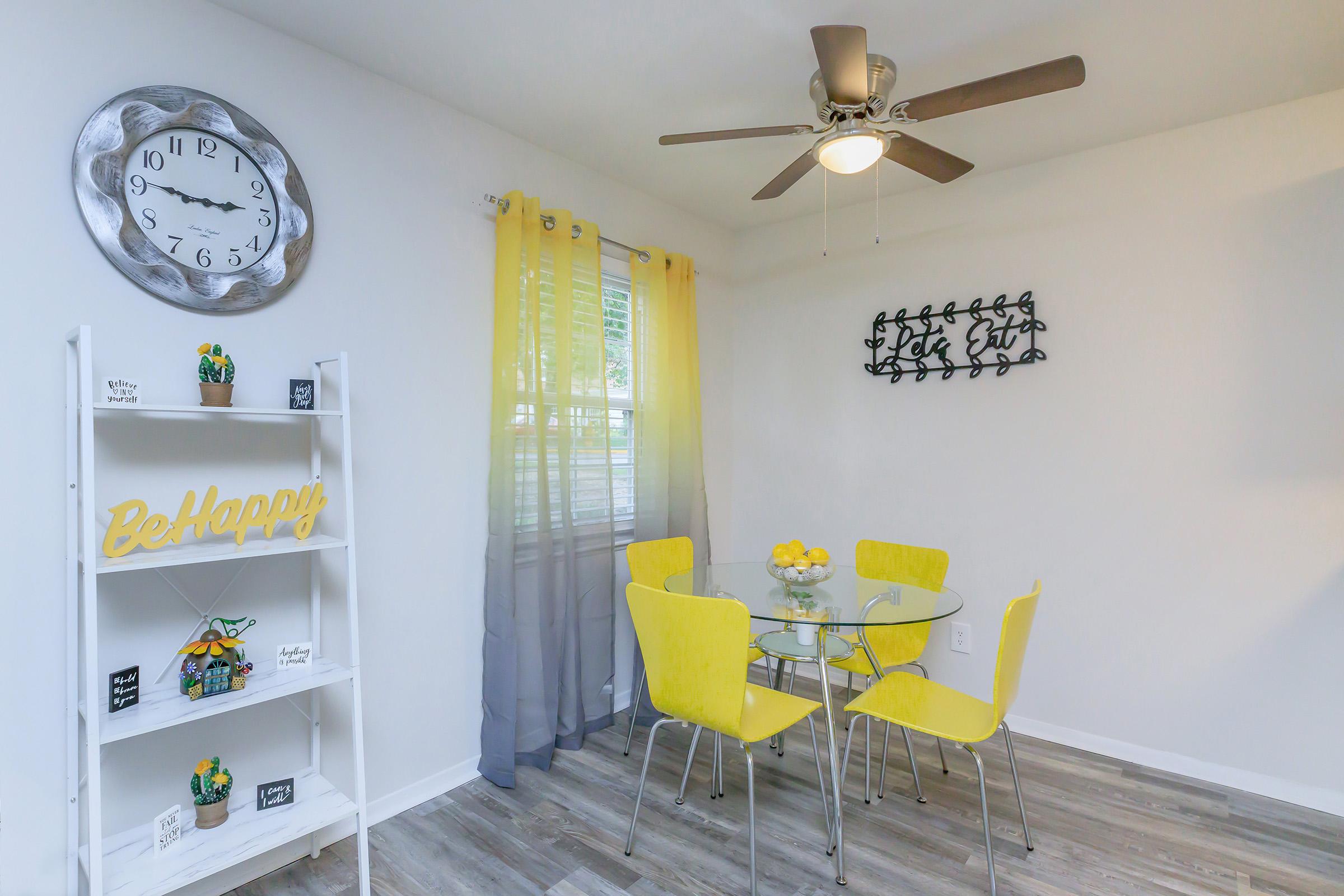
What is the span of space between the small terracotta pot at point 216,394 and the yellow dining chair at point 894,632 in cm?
217

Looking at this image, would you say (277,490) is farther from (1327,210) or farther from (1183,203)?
(1327,210)

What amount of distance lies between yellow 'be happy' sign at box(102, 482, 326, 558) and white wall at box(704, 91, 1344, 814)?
2.64m

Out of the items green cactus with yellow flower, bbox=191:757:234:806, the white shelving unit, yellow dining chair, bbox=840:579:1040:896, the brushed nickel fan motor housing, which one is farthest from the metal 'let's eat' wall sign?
green cactus with yellow flower, bbox=191:757:234:806

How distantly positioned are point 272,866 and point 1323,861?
3.28 m

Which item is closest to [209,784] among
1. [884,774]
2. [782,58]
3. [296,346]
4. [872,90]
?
[296,346]

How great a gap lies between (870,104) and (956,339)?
1619 millimetres

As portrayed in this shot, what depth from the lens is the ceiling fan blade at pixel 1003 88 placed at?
1641mm

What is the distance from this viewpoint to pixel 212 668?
177 centimetres

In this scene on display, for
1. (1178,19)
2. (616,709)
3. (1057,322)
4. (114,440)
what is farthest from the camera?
(616,709)

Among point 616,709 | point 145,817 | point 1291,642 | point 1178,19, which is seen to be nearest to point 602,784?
point 616,709

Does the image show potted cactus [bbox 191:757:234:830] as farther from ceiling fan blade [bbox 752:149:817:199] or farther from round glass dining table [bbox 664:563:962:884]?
ceiling fan blade [bbox 752:149:817:199]

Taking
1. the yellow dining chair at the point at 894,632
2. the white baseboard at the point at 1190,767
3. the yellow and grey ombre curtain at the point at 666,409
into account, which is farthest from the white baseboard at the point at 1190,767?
the yellow and grey ombre curtain at the point at 666,409

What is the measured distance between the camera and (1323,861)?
209cm

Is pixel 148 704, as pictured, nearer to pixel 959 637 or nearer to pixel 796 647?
pixel 796 647
